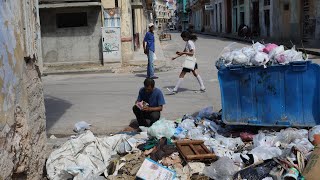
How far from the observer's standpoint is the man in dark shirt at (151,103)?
279 inches

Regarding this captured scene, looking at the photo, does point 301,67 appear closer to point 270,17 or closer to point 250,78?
point 250,78

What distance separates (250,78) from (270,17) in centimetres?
2720

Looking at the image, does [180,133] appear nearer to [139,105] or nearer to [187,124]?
[187,124]

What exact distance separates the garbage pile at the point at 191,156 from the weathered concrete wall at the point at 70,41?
37.1 ft

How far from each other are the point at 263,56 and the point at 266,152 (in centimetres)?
153

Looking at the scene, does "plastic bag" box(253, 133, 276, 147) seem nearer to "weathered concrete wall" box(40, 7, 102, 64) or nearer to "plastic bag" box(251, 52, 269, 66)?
"plastic bag" box(251, 52, 269, 66)

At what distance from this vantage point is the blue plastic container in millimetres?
6059

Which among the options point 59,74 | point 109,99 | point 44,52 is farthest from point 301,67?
point 44,52

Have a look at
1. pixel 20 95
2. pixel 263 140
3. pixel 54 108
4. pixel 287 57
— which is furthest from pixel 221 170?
pixel 54 108

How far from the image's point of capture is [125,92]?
11.2 m

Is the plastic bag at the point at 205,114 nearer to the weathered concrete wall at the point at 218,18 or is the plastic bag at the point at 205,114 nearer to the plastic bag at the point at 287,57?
the plastic bag at the point at 287,57

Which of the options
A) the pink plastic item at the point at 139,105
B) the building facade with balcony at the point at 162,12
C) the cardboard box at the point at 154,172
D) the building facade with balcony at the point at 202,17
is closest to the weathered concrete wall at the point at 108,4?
the pink plastic item at the point at 139,105

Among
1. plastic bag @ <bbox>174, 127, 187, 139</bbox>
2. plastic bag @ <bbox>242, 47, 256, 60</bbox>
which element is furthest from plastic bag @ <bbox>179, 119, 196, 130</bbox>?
plastic bag @ <bbox>242, 47, 256, 60</bbox>

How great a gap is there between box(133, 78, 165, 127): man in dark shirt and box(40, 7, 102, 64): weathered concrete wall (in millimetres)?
10335
